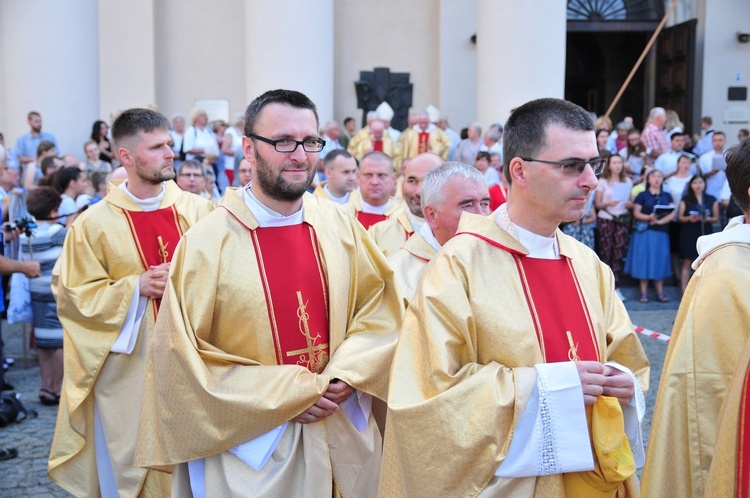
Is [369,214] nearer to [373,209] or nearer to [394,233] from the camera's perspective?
[373,209]

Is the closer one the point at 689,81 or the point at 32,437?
the point at 32,437

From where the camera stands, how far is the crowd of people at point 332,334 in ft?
8.75

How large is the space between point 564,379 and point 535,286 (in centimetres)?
36

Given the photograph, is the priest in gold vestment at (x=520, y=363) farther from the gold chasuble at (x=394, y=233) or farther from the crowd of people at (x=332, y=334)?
the gold chasuble at (x=394, y=233)

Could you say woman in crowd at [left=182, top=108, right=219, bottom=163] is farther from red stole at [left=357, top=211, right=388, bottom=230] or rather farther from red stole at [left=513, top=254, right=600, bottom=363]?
red stole at [left=513, top=254, right=600, bottom=363]

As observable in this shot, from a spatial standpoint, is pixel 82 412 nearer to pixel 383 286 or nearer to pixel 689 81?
pixel 383 286

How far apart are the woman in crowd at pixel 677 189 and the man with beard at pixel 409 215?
22.0 feet

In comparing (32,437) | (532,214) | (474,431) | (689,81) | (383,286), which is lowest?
(32,437)

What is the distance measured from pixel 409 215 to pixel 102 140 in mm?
8411

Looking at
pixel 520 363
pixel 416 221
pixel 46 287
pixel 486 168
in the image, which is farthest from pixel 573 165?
pixel 486 168

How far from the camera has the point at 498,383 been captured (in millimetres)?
2658

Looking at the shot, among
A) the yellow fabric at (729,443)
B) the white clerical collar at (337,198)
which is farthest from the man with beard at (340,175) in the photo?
the yellow fabric at (729,443)

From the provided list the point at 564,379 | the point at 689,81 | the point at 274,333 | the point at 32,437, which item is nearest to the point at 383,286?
the point at 274,333

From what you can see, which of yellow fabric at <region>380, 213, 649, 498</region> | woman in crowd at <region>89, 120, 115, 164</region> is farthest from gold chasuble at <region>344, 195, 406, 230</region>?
woman in crowd at <region>89, 120, 115, 164</region>
